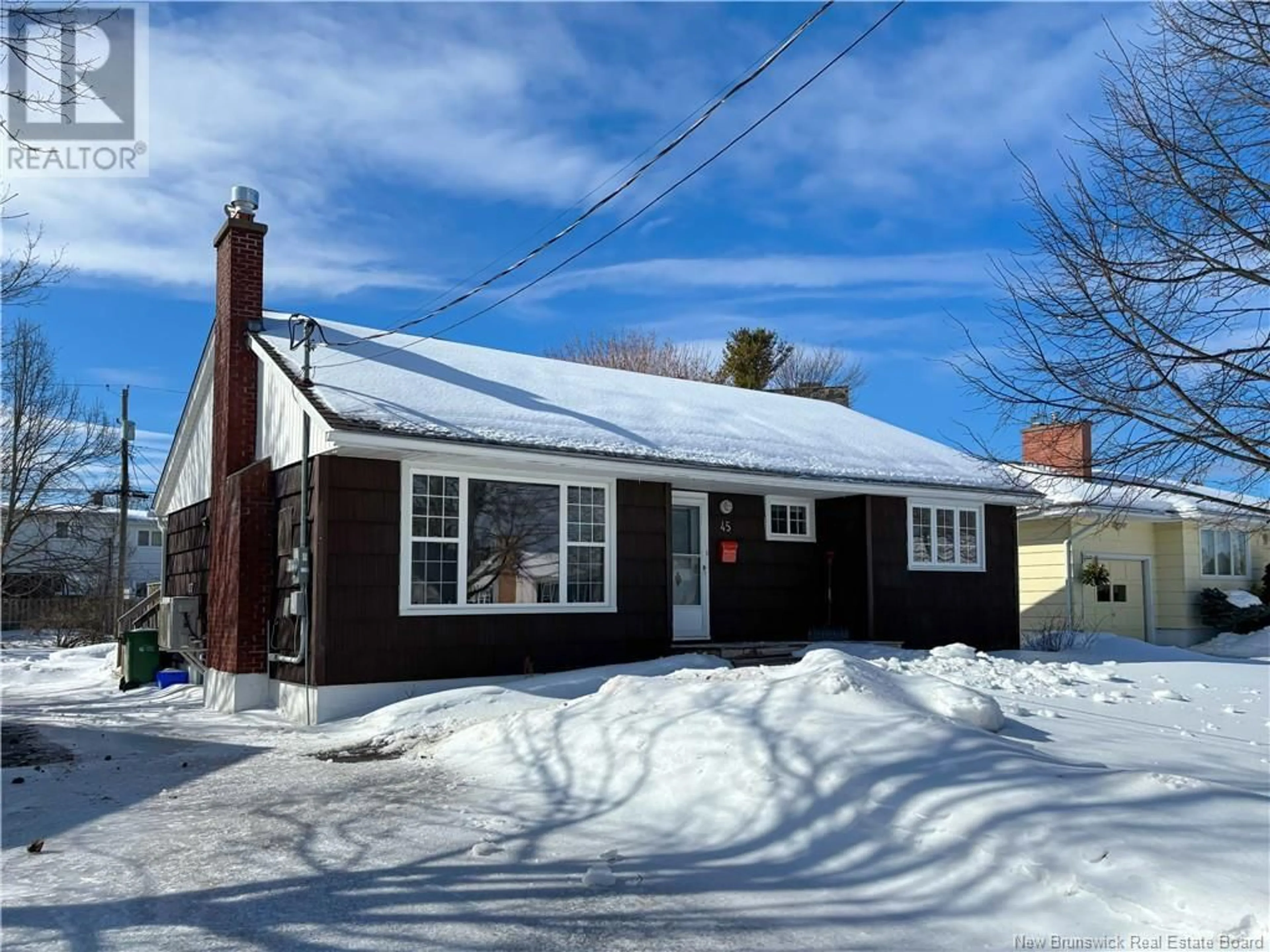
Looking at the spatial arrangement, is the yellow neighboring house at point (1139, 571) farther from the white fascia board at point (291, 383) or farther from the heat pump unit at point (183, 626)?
the heat pump unit at point (183, 626)

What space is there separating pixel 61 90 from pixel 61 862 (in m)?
5.76

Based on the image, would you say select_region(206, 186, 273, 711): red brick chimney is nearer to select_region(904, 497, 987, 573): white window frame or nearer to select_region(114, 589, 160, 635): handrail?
select_region(114, 589, 160, 635): handrail

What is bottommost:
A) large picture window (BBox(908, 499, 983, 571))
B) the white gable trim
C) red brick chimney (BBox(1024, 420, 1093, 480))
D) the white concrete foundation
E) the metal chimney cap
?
the white concrete foundation

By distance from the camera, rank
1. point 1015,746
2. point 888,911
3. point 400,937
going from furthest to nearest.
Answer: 1. point 1015,746
2. point 888,911
3. point 400,937

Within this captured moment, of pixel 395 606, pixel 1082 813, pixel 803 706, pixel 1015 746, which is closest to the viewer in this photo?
pixel 1082 813

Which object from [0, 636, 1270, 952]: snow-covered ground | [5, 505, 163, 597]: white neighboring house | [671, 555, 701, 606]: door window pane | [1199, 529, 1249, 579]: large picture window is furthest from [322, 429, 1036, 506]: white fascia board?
[1199, 529, 1249, 579]: large picture window

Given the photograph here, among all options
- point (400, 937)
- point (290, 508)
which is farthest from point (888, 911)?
point (290, 508)

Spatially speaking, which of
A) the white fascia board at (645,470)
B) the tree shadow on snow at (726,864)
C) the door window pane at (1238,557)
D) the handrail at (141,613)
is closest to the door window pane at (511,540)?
the white fascia board at (645,470)

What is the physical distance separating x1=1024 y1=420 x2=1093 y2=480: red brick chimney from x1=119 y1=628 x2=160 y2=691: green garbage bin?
1452 centimetres

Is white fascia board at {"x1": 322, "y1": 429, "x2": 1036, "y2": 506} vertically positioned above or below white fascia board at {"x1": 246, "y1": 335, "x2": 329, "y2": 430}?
below

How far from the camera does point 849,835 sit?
5.75 m

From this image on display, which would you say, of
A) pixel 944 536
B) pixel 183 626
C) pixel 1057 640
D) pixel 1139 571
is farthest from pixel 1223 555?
pixel 183 626

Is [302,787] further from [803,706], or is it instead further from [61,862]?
[803,706]

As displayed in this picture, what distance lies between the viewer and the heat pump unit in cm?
1498
